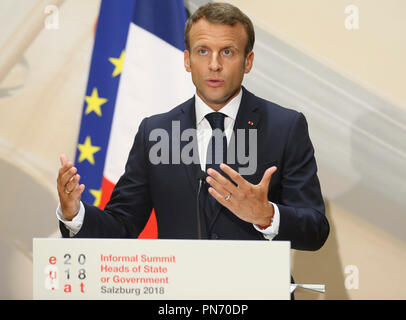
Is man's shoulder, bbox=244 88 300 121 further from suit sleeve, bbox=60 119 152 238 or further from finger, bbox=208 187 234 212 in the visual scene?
finger, bbox=208 187 234 212

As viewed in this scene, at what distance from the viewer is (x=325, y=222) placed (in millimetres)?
2082

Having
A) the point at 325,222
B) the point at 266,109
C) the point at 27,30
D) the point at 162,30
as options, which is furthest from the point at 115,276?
the point at 27,30

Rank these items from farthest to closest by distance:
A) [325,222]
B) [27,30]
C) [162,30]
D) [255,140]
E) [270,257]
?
[27,30] → [162,30] → [255,140] → [325,222] → [270,257]

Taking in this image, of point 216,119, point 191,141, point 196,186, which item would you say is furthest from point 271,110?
point 196,186

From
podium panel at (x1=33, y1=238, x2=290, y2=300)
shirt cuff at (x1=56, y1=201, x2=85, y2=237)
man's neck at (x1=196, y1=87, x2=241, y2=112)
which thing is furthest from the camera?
man's neck at (x1=196, y1=87, x2=241, y2=112)

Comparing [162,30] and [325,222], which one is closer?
[325,222]

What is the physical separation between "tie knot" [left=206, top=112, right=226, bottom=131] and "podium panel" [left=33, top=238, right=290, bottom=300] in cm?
85

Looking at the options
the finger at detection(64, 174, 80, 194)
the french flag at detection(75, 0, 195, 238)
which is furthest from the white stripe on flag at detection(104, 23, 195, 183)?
the finger at detection(64, 174, 80, 194)

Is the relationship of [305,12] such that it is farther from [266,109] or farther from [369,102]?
[266,109]

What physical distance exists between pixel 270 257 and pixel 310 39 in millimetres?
1927

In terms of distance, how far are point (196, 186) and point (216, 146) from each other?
18cm

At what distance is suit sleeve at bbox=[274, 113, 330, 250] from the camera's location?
74.5 inches

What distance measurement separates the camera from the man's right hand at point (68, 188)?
1797 mm

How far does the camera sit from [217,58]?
7.41 feet
